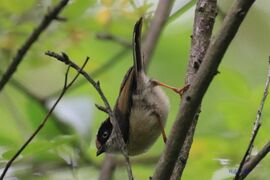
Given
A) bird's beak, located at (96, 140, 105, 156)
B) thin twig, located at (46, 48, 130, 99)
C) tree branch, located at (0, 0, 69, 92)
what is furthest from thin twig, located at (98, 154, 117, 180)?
tree branch, located at (0, 0, 69, 92)

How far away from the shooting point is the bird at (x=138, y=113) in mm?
4266

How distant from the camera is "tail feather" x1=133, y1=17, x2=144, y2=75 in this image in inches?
147

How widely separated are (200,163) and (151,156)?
1.52 meters

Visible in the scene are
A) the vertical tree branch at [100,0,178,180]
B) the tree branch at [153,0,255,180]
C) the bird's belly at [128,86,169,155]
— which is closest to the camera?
the tree branch at [153,0,255,180]

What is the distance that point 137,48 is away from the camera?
392cm

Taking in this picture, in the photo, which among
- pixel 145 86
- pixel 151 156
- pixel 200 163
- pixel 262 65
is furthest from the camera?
pixel 262 65

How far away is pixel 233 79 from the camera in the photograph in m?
3.84

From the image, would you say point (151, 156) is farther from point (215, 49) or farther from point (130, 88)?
point (215, 49)

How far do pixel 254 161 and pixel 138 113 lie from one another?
201cm

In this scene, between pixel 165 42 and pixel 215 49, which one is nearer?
pixel 215 49

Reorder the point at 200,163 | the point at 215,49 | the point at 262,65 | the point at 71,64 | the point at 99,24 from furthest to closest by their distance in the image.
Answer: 1. the point at 262,65
2. the point at 99,24
3. the point at 200,163
4. the point at 71,64
5. the point at 215,49

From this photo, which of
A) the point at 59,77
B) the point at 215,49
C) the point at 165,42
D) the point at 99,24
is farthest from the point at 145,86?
the point at 59,77

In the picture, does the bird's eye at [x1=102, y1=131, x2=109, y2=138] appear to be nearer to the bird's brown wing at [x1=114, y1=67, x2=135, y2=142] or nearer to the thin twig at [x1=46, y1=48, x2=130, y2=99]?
the bird's brown wing at [x1=114, y1=67, x2=135, y2=142]

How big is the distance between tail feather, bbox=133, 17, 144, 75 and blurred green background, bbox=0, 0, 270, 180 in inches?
11.3
